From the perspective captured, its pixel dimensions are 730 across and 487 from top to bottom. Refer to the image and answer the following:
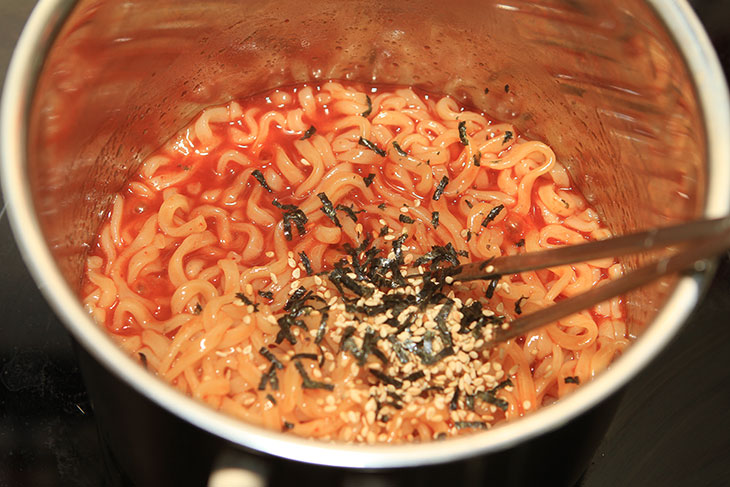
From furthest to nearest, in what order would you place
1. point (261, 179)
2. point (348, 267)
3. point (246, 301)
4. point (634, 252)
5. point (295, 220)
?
point (261, 179), point (295, 220), point (348, 267), point (246, 301), point (634, 252)

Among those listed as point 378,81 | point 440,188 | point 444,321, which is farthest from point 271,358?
point 378,81

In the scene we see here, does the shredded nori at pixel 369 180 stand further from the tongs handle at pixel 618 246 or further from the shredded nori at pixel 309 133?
the tongs handle at pixel 618 246

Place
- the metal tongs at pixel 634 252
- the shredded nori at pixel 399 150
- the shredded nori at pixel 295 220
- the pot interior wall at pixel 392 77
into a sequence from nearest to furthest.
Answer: the metal tongs at pixel 634 252 → the pot interior wall at pixel 392 77 → the shredded nori at pixel 295 220 → the shredded nori at pixel 399 150

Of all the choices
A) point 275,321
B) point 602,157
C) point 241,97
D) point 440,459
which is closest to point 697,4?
point 602,157

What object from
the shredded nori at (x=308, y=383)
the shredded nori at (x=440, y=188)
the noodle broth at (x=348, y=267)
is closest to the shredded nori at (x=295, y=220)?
the noodle broth at (x=348, y=267)

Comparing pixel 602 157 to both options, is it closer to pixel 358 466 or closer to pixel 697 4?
pixel 697 4

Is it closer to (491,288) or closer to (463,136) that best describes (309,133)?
(463,136)
